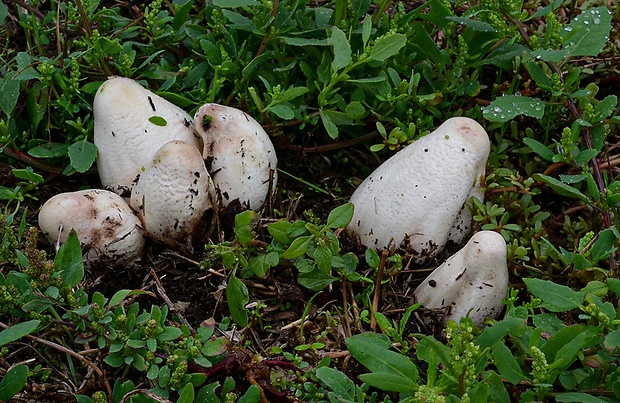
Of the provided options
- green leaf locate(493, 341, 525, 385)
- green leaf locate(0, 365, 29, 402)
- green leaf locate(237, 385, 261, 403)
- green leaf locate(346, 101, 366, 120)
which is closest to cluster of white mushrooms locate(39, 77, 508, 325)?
green leaf locate(346, 101, 366, 120)

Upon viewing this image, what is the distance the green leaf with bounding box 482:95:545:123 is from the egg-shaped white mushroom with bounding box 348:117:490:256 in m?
0.24

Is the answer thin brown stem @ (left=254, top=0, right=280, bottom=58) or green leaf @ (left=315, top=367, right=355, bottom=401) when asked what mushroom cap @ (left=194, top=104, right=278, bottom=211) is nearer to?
thin brown stem @ (left=254, top=0, right=280, bottom=58)

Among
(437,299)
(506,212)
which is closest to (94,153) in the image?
(437,299)

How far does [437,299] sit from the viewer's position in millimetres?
2494

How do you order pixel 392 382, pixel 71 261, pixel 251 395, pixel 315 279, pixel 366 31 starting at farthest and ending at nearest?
pixel 366 31, pixel 315 279, pixel 71 261, pixel 251 395, pixel 392 382

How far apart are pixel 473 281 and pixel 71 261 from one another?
48.5 inches

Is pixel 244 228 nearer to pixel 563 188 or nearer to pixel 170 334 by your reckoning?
pixel 170 334

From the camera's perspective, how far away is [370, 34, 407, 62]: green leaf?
2750 mm

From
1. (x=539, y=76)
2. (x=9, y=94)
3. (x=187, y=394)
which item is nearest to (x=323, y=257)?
(x=187, y=394)

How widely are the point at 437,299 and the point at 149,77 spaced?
141 cm

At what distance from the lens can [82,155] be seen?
268cm

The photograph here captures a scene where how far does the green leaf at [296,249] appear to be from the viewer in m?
2.38

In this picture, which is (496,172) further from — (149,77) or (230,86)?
(149,77)

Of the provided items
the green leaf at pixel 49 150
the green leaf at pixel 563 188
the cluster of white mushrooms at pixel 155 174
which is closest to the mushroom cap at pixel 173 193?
the cluster of white mushrooms at pixel 155 174
